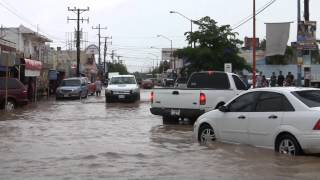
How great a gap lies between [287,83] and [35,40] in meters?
35.1

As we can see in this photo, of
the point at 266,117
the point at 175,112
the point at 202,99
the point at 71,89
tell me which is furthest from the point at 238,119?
the point at 71,89

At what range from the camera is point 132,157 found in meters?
12.2

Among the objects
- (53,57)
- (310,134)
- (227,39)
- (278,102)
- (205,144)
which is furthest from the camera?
(53,57)

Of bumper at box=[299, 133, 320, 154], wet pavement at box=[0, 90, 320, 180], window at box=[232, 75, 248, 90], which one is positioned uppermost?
window at box=[232, 75, 248, 90]

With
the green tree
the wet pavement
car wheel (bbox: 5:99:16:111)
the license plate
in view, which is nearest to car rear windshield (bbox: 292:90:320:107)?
the wet pavement

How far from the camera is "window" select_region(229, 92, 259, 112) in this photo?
13047 mm

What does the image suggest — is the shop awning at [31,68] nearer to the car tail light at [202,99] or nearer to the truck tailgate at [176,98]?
the truck tailgate at [176,98]

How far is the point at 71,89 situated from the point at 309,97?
33.9 meters

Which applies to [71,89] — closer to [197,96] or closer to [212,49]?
[212,49]

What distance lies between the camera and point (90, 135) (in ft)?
55.7

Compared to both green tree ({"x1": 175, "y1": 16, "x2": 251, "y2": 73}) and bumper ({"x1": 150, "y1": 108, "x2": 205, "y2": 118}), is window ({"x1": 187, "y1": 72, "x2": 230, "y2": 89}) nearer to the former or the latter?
bumper ({"x1": 150, "y1": 108, "x2": 205, "y2": 118})

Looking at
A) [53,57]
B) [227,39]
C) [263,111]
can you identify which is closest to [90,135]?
[263,111]

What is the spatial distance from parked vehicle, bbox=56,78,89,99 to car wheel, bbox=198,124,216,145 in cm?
3091

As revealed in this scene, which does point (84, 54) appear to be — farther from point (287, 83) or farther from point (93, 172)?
point (93, 172)
